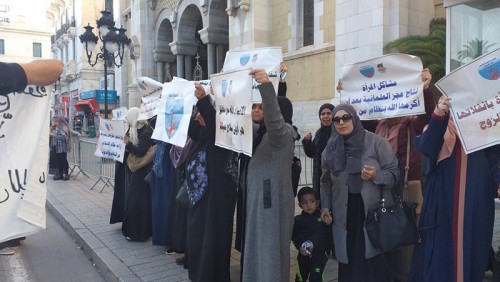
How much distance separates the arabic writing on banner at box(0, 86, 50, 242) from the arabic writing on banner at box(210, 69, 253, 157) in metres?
1.34

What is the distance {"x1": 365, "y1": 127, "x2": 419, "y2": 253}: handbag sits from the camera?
3025 millimetres

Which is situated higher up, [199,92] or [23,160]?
[199,92]

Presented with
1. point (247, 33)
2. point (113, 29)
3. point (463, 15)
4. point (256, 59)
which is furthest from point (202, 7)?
point (256, 59)

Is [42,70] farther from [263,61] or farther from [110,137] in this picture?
[110,137]

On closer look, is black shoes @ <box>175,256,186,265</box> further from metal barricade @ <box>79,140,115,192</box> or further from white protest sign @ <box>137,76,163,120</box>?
metal barricade @ <box>79,140,115,192</box>

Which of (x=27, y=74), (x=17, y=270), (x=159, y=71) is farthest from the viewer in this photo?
(x=159, y=71)

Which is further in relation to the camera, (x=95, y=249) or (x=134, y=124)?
(x=134, y=124)

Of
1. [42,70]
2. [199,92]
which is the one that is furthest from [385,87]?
[42,70]

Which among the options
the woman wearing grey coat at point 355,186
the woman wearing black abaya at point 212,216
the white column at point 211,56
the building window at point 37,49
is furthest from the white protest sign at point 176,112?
the building window at point 37,49

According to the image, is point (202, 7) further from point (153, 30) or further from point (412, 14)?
point (412, 14)

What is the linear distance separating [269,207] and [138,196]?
3004mm

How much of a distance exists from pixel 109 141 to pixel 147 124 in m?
3.01

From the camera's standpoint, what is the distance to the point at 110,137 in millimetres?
8312

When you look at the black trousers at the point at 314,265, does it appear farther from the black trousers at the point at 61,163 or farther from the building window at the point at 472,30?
the black trousers at the point at 61,163
